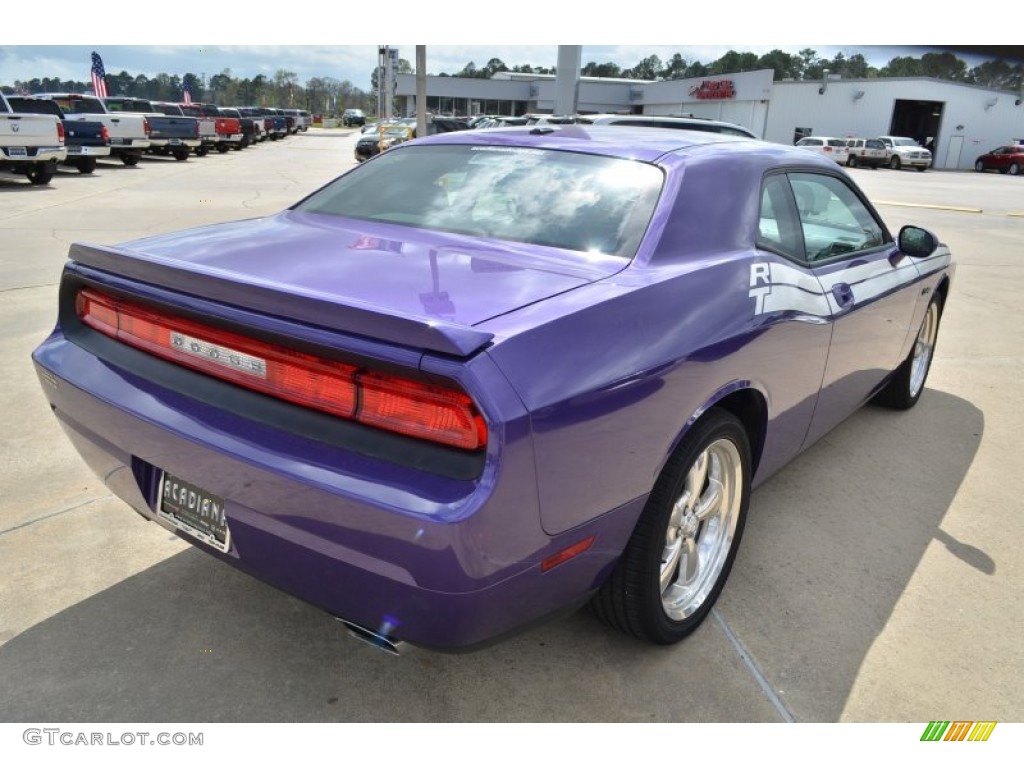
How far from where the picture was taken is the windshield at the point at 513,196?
2.50 m

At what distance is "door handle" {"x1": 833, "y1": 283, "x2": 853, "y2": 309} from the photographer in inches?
123

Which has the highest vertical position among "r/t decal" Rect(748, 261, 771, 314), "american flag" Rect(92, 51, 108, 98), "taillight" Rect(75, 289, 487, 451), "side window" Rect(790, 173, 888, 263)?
"american flag" Rect(92, 51, 108, 98)

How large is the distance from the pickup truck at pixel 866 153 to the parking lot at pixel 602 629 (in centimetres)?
3981

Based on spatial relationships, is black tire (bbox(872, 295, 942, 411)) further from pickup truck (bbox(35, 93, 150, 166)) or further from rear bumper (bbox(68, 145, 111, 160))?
pickup truck (bbox(35, 93, 150, 166))

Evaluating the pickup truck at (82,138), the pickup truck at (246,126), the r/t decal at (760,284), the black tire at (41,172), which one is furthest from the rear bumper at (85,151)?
the r/t decal at (760,284)

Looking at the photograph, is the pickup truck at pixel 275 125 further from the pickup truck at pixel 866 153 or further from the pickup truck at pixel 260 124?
the pickup truck at pixel 866 153

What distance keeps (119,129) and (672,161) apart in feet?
69.5

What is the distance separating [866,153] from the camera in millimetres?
39250

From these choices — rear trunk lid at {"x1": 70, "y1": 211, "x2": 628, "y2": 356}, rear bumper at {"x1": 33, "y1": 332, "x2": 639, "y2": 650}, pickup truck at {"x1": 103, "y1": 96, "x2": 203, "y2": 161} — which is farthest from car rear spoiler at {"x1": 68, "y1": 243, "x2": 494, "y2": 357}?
pickup truck at {"x1": 103, "y1": 96, "x2": 203, "y2": 161}

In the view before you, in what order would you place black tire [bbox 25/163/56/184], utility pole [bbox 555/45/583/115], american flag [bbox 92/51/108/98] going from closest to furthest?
1. black tire [bbox 25/163/56/184]
2. american flag [bbox 92/51/108/98]
3. utility pole [bbox 555/45/583/115]

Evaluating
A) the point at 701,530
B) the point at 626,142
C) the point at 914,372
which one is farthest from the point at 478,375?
the point at 914,372

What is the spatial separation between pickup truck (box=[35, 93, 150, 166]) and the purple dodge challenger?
782 inches

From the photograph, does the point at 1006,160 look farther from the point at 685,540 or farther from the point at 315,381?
the point at 315,381

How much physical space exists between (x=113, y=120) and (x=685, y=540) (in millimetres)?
21597
